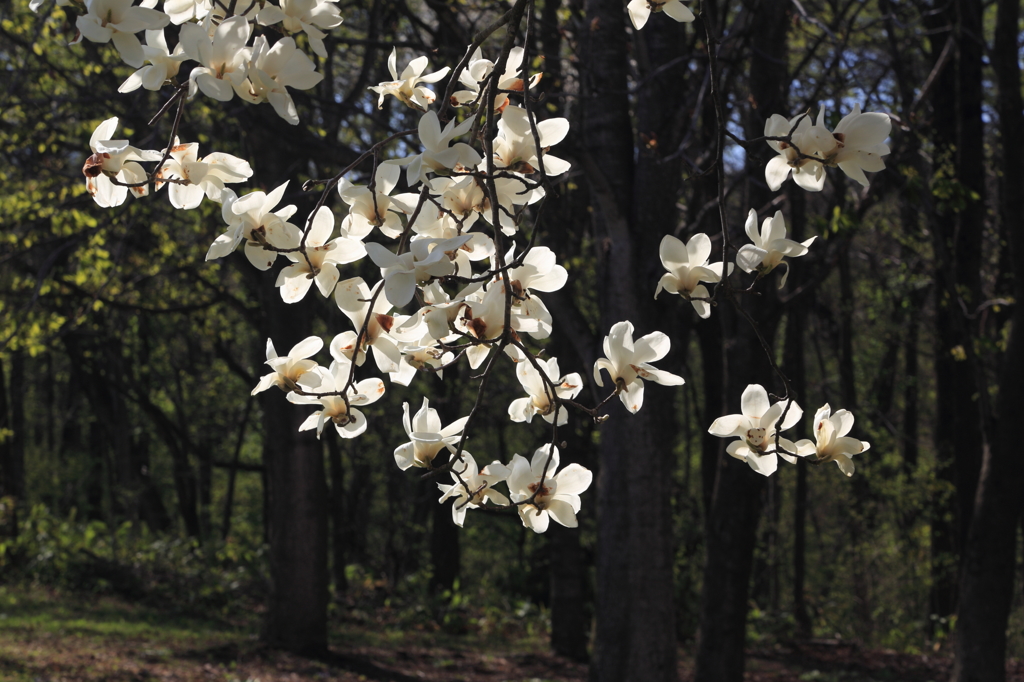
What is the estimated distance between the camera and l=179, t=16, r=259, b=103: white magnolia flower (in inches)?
40.9

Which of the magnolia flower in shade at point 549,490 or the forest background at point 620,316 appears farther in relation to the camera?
the forest background at point 620,316

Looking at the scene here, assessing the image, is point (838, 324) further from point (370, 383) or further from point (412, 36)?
point (370, 383)

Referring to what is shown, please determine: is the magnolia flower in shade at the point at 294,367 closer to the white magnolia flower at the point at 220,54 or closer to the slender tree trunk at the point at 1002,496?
the white magnolia flower at the point at 220,54

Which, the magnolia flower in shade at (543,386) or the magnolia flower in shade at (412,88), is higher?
the magnolia flower in shade at (412,88)

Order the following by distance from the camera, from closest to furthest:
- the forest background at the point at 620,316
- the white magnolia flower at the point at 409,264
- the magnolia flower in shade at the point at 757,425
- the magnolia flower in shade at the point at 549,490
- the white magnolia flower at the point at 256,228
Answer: the white magnolia flower at the point at 409,264 → the white magnolia flower at the point at 256,228 → the magnolia flower in shade at the point at 549,490 → the magnolia flower in shade at the point at 757,425 → the forest background at the point at 620,316

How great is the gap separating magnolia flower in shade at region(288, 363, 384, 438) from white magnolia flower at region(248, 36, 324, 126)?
1.12 feet


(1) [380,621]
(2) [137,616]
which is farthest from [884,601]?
(2) [137,616]

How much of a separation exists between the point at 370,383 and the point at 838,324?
11241mm

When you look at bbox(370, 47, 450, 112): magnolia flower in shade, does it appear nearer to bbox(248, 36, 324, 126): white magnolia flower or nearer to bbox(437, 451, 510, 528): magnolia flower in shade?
bbox(248, 36, 324, 126): white magnolia flower

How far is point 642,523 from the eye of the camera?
3908mm

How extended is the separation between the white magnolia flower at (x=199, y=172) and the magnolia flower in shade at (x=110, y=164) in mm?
36

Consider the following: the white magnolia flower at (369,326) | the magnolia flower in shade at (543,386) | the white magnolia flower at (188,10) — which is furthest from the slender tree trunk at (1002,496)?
the white magnolia flower at (188,10)

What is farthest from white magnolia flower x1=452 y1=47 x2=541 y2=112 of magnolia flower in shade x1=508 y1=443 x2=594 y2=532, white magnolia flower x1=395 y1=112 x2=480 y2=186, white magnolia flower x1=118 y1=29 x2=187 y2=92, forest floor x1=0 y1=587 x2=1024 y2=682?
forest floor x1=0 y1=587 x2=1024 y2=682

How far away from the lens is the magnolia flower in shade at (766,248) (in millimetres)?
1156
